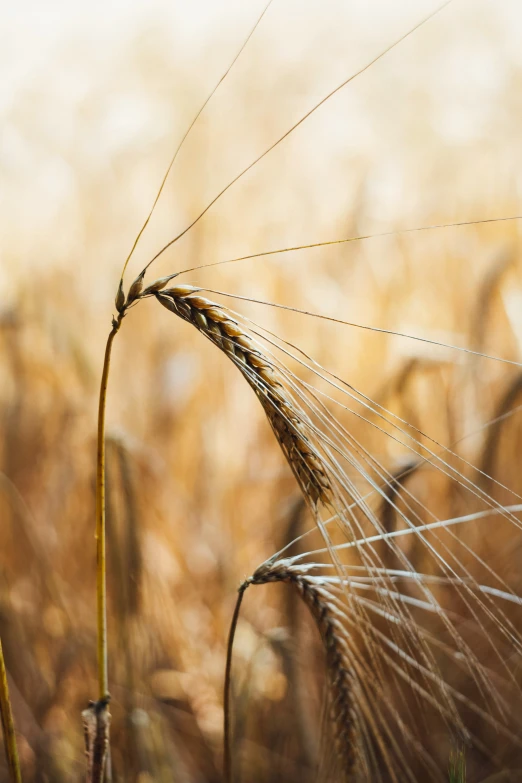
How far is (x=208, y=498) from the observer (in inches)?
35.4

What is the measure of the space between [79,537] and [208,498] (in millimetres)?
191

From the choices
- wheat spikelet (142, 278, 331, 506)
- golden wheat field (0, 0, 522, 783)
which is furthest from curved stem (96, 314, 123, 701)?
golden wheat field (0, 0, 522, 783)

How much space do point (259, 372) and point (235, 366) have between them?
0.51 m

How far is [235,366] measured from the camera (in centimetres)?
83

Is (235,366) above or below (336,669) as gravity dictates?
above

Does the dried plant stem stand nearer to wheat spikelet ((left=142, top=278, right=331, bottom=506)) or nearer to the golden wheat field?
wheat spikelet ((left=142, top=278, right=331, bottom=506))

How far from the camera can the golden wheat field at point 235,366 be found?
2.43 ft

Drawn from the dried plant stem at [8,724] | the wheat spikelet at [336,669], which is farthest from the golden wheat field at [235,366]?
the dried plant stem at [8,724]

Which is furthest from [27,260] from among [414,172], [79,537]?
[414,172]

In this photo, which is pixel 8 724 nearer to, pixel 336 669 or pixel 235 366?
pixel 336 669

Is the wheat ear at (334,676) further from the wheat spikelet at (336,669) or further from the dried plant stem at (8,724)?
the dried plant stem at (8,724)

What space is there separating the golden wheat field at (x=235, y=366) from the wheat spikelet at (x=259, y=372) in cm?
32

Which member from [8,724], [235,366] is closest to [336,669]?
[8,724]

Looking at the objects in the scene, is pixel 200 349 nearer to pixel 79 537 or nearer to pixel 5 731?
pixel 79 537
